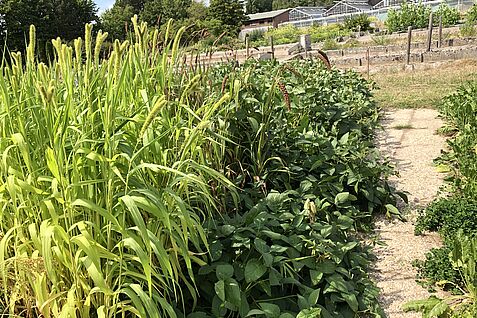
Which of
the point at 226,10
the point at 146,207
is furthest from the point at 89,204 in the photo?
the point at 226,10

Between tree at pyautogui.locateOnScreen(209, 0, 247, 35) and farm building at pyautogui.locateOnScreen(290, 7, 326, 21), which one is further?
farm building at pyautogui.locateOnScreen(290, 7, 326, 21)

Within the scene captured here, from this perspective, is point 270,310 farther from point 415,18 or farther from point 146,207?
point 415,18

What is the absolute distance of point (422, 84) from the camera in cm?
919

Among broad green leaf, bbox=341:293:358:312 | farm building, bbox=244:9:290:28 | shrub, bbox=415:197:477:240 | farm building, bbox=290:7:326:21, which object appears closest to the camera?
broad green leaf, bbox=341:293:358:312

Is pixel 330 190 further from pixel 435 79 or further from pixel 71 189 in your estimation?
pixel 435 79

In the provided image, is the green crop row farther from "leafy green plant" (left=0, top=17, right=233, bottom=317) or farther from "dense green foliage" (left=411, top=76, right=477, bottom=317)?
"dense green foliage" (left=411, top=76, right=477, bottom=317)

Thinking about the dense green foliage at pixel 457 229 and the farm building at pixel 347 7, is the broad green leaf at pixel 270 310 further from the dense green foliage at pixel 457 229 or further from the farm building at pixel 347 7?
the farm building at pixel 347 7

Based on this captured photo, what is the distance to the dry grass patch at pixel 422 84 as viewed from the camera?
738 centimetres

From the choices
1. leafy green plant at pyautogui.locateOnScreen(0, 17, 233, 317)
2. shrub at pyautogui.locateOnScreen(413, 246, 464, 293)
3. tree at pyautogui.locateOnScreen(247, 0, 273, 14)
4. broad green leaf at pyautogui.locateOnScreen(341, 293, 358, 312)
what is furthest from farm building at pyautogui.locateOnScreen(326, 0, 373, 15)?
leafy green plant at pyautogui.locateOnScreen(0, 17, 233, 317)

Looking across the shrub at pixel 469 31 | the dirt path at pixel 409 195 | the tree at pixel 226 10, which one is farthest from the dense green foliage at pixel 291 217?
the tree at pixel 226 10

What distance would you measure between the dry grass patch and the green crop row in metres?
5.20

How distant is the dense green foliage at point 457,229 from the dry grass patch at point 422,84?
3095mm

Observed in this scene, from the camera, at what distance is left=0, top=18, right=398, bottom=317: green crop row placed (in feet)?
4.50

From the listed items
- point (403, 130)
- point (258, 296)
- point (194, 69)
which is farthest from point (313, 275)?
point (403, 130)
